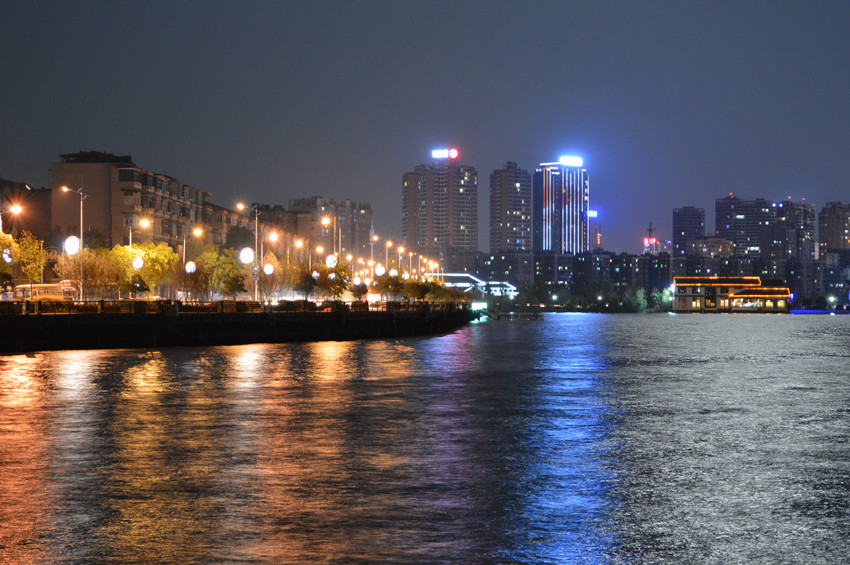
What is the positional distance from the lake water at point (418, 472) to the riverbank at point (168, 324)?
719 inches

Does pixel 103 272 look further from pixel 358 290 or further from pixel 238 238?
pixel 238 238

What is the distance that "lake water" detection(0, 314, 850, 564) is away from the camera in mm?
11148

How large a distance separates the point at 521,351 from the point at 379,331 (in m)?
21.4

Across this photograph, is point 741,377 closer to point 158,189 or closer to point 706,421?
point 706,421

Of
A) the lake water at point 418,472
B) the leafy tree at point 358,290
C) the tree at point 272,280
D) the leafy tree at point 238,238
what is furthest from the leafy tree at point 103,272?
the leafy tree at point 238,238

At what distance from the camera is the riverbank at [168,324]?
52.6 m

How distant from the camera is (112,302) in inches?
2435

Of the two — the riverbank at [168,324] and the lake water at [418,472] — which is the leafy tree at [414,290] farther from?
the lake water at [418,472]

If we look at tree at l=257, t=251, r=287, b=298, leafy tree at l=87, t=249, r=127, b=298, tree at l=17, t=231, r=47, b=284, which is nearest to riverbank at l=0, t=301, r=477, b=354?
tree at l=17, t=231, r=47, b=284

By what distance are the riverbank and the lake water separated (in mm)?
18273

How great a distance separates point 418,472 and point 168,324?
46234 mm

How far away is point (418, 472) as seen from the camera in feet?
53.0

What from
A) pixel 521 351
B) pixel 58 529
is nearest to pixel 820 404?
pixel 58 529

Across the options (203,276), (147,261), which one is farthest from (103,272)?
(203,276)
